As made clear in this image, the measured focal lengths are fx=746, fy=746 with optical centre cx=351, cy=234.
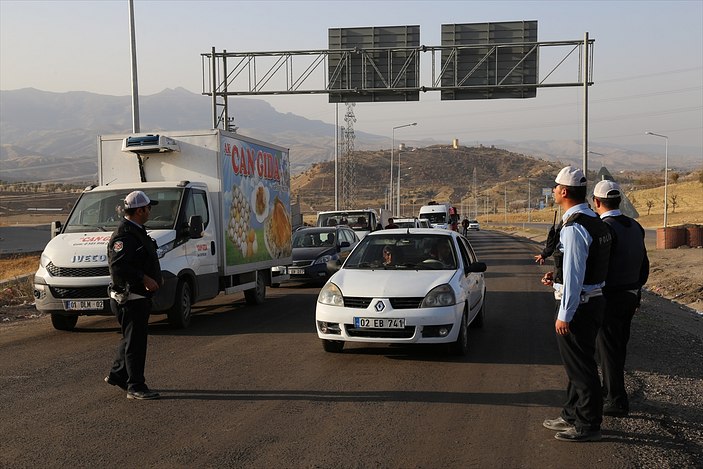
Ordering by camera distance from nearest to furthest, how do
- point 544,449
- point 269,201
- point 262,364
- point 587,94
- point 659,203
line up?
point 544,449, point 262,364, point 269,201, point 587,94, point 659,203

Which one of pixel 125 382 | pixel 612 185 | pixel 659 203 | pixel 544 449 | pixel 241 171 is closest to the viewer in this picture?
pixel 544 449

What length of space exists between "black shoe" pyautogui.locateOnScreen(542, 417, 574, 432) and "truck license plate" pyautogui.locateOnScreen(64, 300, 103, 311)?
6.97 m

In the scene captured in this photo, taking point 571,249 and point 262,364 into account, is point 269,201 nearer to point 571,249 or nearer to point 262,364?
point 262,364

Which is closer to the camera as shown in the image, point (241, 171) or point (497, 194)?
point (241, 171)

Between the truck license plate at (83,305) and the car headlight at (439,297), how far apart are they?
484cm

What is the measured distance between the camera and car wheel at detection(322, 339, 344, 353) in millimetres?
9539

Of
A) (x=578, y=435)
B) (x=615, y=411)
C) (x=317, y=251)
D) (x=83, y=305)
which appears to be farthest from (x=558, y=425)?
(x=317, y=251)

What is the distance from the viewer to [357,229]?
27109 millimetres

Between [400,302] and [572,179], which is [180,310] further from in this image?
[572,179]

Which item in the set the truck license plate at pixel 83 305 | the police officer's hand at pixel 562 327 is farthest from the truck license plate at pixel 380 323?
the truck license plate at pixel 83 305

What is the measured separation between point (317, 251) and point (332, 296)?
10.5 metres

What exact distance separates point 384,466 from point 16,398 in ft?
13.5

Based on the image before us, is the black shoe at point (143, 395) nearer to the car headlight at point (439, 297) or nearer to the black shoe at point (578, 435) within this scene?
the car headlight at point (439, 297)

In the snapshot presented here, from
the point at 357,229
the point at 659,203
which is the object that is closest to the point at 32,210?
Result: the point at 357,229
